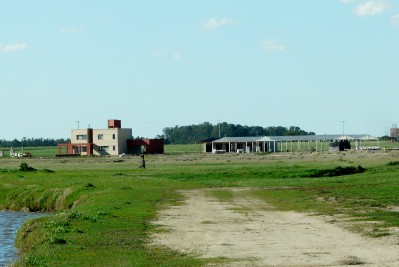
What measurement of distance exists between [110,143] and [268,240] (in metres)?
132

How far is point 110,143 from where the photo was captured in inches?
6068

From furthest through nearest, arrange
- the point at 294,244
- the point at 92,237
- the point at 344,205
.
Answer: the point at 344,205
the point at 92,237
the point at 294,244

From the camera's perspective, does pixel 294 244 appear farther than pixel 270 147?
No

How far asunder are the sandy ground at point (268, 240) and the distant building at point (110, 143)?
119 metres

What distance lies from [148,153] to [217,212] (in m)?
119

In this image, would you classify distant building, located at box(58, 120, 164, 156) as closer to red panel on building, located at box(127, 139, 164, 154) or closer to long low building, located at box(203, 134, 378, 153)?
red panel on building, located at box(127, 139, 164, 154)

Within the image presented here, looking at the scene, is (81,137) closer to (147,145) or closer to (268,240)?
(147,145)

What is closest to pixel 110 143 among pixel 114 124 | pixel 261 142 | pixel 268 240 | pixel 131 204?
pixel 114 124

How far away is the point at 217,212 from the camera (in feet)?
111

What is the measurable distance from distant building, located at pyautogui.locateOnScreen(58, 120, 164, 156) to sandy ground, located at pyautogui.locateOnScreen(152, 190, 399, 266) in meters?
119

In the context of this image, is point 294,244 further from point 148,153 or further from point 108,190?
point 148,153

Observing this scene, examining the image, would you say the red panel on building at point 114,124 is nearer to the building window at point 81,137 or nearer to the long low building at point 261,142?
the building window at point 81,137

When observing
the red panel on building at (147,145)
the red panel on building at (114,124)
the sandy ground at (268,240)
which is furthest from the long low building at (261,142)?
the sandy ground at (268,240)

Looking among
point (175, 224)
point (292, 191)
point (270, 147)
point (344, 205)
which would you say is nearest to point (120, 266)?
point (175, 224)
